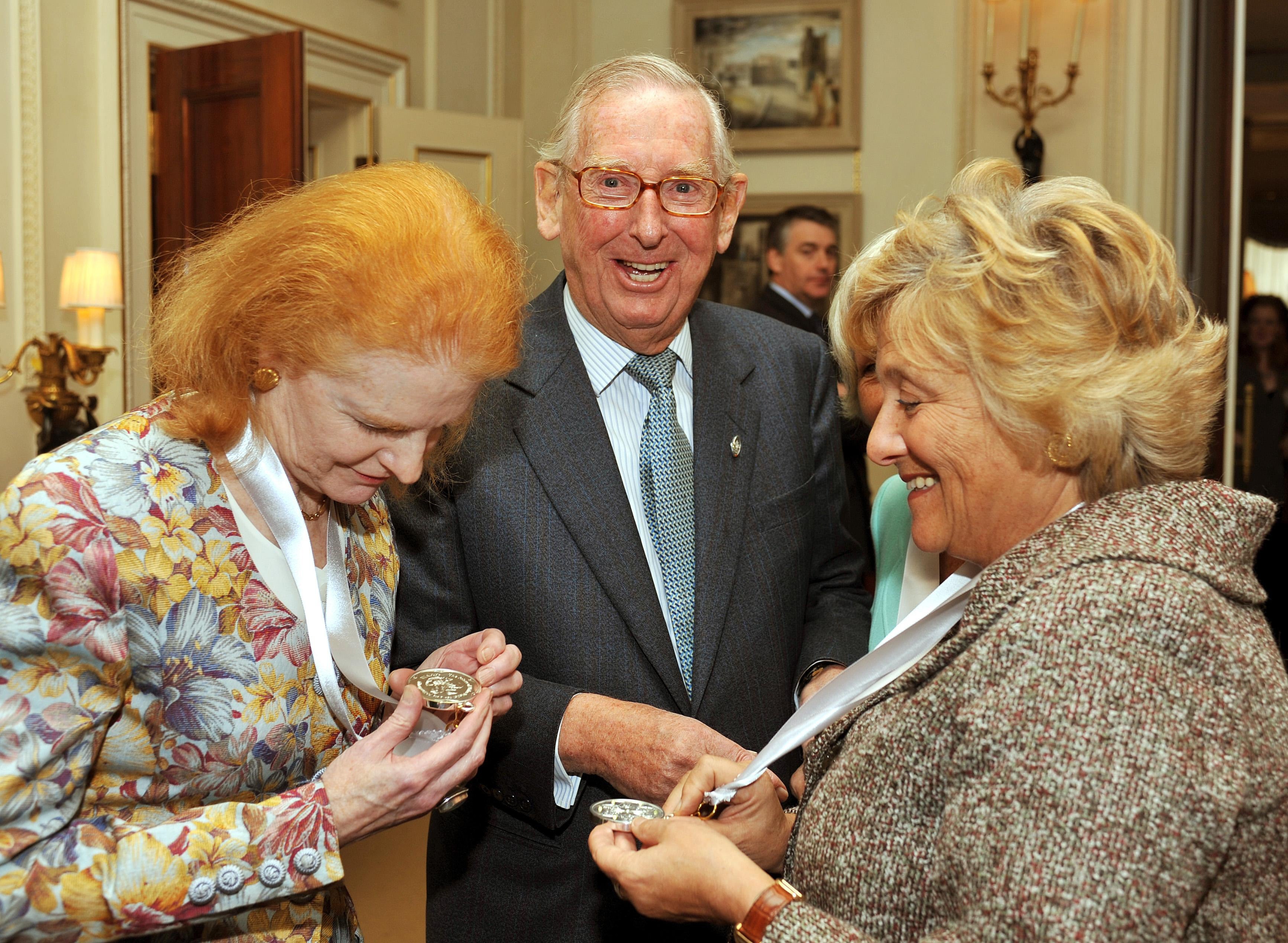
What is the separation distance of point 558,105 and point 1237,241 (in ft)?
14.9

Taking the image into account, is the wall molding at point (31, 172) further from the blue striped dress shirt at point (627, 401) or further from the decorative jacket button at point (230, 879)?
the decorative jacket button at point (230, 879)

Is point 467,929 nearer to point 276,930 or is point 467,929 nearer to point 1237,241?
point 276,930

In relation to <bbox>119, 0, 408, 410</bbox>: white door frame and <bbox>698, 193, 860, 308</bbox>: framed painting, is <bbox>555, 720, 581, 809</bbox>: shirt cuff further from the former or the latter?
<bbox>698, 193, 860, 308</bbox>: framed painting

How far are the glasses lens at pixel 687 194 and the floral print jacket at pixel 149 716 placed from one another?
1.00 metres

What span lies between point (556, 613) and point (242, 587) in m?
0.60

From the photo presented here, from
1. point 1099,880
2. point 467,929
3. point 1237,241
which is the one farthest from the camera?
point 1237,241

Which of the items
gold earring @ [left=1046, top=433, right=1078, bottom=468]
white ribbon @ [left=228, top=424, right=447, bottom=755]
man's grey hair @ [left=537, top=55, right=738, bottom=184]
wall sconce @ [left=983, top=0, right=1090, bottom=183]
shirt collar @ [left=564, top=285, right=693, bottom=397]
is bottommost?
white ribbon @ [left=228, top=424, right=447, bottom=755]

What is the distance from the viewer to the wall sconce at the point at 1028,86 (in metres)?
6.65

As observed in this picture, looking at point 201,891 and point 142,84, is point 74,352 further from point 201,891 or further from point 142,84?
point 201,891

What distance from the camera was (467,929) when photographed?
1938 mm

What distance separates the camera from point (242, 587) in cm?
146

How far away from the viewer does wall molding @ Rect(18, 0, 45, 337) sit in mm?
4844

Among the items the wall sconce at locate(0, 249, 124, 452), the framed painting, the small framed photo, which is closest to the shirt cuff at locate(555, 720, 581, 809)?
the wall sconce at locate(0, 249, 124, 452)

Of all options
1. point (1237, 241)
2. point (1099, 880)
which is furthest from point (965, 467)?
point (1237, 241)
